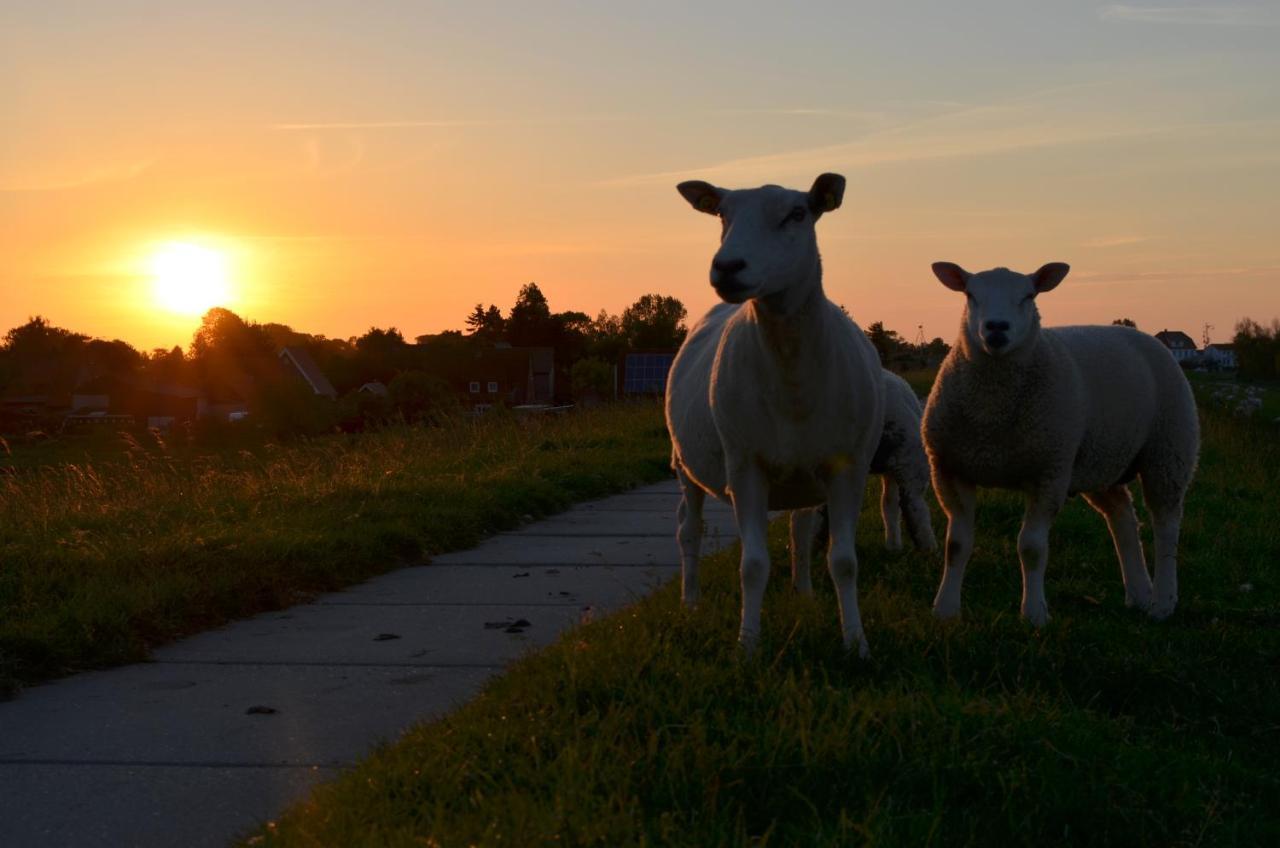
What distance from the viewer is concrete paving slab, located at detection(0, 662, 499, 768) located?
4508 mm

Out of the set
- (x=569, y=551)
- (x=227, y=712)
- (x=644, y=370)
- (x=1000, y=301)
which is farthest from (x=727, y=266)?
(x=644, y=370)

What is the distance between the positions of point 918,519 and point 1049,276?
8.06 ft

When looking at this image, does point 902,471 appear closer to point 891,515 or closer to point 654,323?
point 891,515

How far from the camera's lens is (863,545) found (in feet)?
27.3

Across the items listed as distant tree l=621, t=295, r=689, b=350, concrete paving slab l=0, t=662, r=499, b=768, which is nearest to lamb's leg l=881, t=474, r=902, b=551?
concrete paving slab l=0, t=662, r=499, b=768

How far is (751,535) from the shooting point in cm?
546

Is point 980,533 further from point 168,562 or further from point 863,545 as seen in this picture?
point 168,562

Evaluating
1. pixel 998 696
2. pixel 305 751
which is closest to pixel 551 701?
pixel 305 751

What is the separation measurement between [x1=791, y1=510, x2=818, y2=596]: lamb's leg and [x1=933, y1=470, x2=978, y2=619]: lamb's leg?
0.67m

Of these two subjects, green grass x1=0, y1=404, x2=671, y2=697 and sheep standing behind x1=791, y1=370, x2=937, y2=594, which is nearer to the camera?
green grass x1=0, y1=404, x2=671, y2=697

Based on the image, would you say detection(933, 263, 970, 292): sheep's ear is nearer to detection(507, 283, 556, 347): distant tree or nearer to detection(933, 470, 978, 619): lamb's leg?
detection(933, 470, 978, 619): lamb's leg

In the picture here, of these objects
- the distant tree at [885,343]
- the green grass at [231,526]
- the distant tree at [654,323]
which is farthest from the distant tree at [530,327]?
the green grass at [231,526]

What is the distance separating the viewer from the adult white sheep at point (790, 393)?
16.7 feet

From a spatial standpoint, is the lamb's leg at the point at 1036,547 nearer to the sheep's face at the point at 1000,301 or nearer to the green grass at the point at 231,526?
the sheep's face at the point at 1000,301
